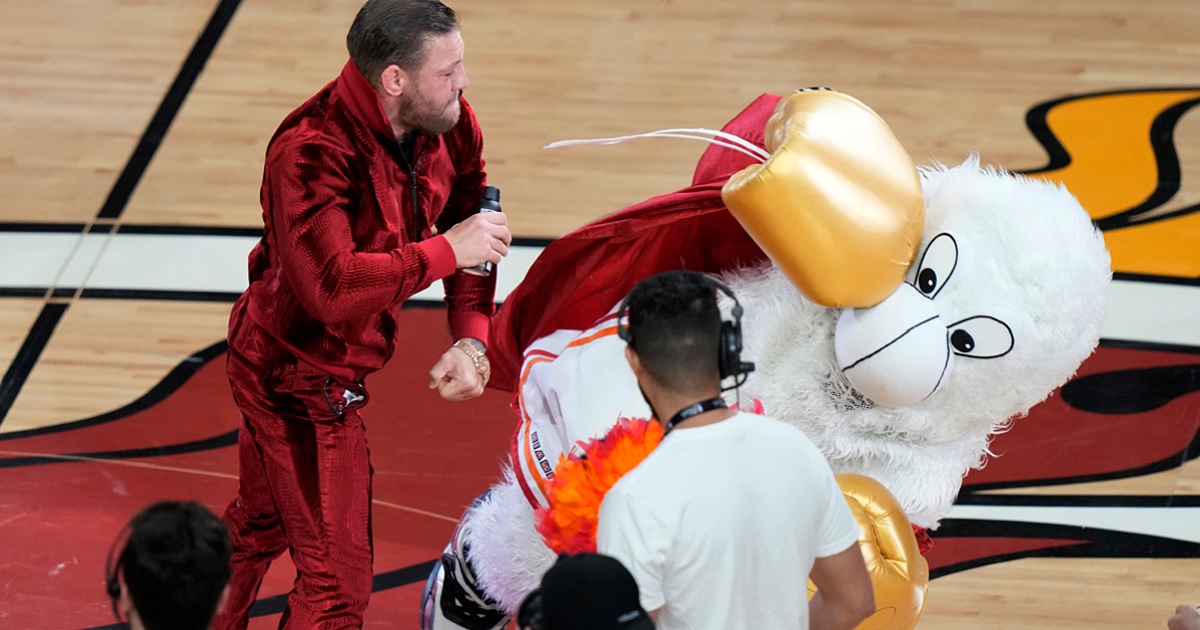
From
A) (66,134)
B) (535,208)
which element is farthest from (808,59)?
(66,134)

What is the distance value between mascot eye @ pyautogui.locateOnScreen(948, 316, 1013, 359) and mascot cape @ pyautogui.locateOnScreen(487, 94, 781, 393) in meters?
0.44

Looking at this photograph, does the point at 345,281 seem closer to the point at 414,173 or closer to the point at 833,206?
the point at 414,173

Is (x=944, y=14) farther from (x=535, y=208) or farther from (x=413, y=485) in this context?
(x=413, y=485)

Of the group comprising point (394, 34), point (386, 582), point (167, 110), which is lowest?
point (386, 582)

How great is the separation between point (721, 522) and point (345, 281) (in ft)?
3.34

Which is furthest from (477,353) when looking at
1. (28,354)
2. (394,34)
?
(28,354)

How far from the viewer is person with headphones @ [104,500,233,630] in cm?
189

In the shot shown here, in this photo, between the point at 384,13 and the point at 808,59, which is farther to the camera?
the point at 808,59

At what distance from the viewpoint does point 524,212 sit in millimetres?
5078

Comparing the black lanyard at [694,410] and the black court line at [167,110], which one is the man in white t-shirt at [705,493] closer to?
the black lanyard at [694,410]

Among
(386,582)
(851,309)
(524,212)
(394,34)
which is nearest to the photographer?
(851,309)

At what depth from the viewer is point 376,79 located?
110 inches

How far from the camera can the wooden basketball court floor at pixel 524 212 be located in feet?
12.2

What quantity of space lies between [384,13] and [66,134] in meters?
3.17
